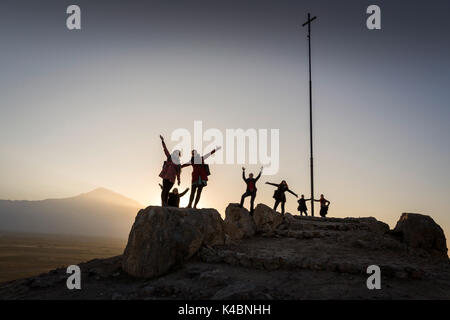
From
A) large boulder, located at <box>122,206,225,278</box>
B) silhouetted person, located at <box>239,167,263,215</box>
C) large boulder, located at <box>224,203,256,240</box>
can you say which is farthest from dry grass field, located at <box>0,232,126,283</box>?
silhouetted person, located at <box>239,167,263,215</box>

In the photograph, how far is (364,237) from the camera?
11227 millimetres

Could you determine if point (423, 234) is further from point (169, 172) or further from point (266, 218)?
point (169, 172)

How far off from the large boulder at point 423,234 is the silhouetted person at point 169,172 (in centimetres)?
976

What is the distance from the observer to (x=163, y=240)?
28.1 feet

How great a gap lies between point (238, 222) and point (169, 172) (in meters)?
4.27

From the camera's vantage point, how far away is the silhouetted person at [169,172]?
10375mm

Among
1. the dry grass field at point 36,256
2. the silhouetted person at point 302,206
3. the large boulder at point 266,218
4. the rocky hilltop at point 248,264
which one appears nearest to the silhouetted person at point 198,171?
the rocky hilltop at point 248,264

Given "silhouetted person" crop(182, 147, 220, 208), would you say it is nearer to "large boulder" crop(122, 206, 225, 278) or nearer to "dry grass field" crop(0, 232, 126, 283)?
"large boulder" crop(122, 206, 225, 278)

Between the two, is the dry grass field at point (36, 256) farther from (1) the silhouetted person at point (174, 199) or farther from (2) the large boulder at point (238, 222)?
(2) the large boulder at point (238, 222)

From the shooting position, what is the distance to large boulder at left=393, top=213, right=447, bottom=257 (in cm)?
1091
